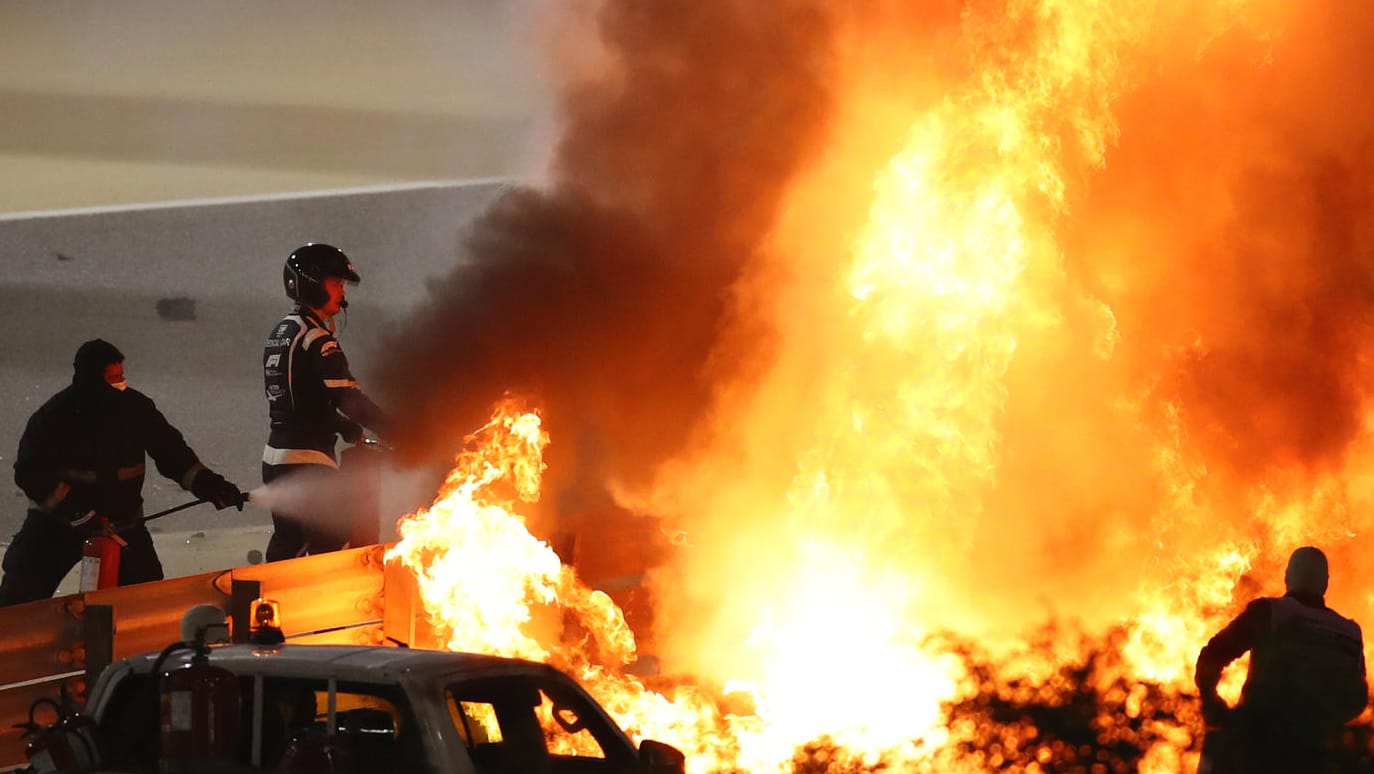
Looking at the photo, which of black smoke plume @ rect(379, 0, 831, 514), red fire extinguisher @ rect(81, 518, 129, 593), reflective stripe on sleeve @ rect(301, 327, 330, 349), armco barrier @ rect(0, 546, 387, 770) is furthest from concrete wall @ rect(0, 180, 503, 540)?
armco barrier @ rect(0, 546, 387, 770)

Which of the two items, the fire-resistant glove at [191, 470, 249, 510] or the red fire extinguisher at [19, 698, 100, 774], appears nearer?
the red fire extinguisher at [19, 698, 100, 774]

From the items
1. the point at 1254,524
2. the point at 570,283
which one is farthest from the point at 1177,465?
the point at 570,283

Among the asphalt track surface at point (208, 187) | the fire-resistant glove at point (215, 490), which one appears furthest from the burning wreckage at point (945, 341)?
the asphalt track surface at point (208, 187)

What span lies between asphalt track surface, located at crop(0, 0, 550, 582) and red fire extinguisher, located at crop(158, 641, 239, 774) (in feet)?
34.1

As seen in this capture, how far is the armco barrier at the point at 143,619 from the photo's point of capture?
20.4ft

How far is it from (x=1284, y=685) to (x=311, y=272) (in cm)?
557

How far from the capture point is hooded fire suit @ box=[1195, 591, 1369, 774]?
210 inches

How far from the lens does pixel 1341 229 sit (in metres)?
9.89

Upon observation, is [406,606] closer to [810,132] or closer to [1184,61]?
[810,132]

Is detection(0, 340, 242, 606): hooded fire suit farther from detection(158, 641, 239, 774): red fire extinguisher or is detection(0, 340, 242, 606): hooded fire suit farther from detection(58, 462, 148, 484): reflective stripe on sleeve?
detection(158, 641, 239, 774): red fire extinguisher

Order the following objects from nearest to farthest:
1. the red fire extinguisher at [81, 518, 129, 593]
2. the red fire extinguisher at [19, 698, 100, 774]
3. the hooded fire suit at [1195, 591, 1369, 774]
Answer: the red fire extinguisher at [19, 698, 100, 774], the hooded fire suit at [1195, 591, 1369, 774], the red fire extinguisher at [81, 518, 129, 593]

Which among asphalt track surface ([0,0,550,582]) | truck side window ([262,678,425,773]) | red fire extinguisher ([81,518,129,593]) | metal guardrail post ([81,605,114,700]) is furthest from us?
asphalt track surface ([0,0,550,582])

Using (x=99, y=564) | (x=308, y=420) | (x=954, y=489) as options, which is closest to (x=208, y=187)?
(x=308, y=420)

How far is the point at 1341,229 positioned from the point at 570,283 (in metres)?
4.92
